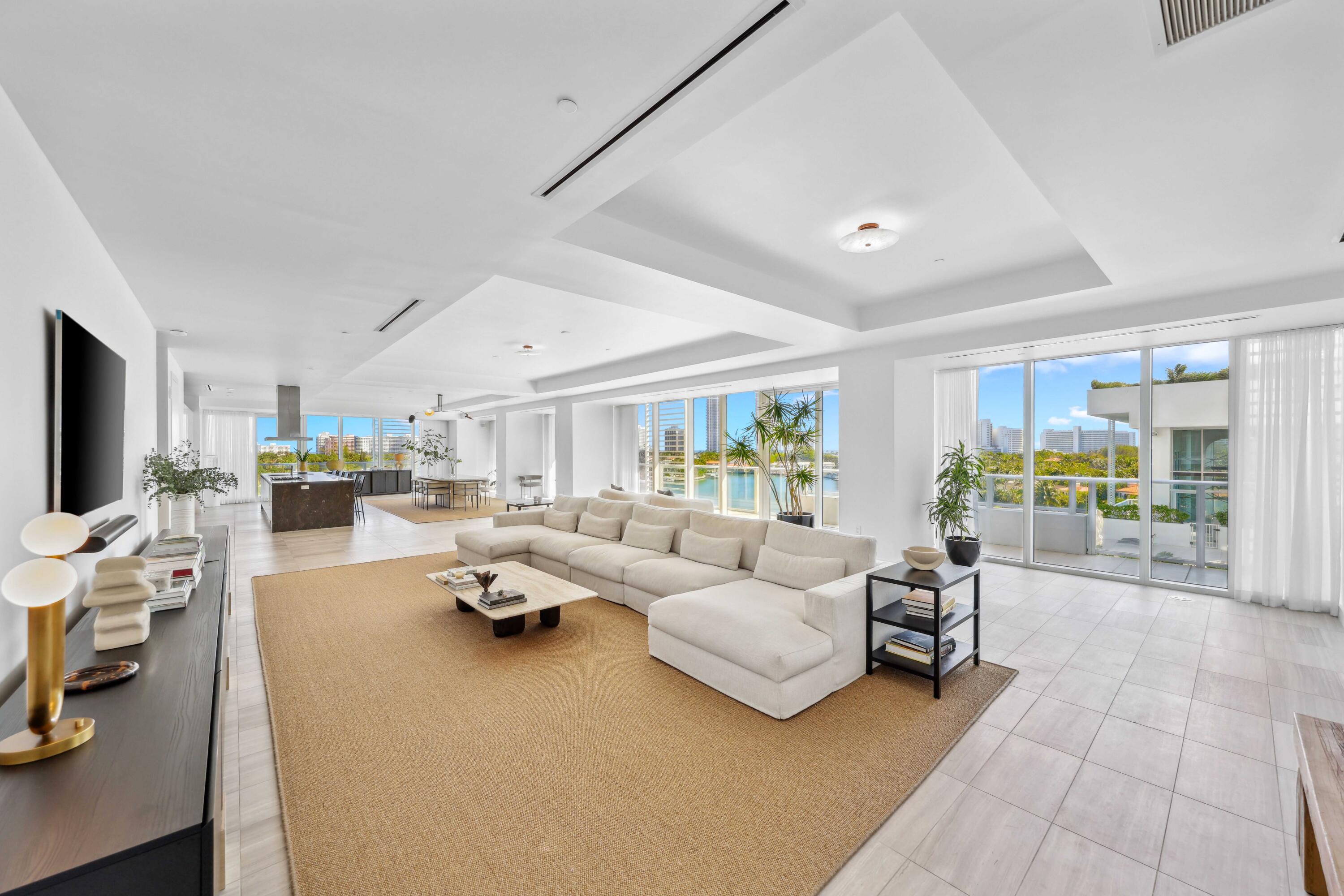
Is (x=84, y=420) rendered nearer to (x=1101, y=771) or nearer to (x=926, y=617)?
(x=926, y=617)

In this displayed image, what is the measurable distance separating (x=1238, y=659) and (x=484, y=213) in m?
5.21

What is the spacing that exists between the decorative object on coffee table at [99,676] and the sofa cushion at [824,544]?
3.37 metres

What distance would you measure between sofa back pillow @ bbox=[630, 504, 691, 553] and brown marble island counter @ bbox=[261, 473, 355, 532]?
6.60 meters

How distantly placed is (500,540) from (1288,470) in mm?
7131

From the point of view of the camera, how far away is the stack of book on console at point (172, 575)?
2.54 meters

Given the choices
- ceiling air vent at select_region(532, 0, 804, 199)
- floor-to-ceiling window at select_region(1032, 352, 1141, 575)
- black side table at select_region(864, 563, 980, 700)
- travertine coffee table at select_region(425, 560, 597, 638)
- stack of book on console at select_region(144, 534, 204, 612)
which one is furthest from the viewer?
floor-to-ceiling window at select_region(1032, 352, 1141, 575)

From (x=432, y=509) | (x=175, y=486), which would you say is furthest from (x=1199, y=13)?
(x=432, y=509)

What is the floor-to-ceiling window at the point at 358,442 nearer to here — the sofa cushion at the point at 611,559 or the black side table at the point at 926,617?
the sofa cushion at the point at 611,559

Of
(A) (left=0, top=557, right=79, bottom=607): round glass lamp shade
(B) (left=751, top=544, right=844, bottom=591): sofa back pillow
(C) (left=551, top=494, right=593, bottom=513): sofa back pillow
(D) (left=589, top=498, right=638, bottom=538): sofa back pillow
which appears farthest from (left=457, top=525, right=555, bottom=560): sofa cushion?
(A) (left=0, top=557, right=79, bottom=607): round glass lamp shade

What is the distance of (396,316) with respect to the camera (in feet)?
14.2

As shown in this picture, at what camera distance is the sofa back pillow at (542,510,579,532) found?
6258 millimetres

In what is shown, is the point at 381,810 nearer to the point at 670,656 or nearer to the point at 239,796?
the point at 239,796

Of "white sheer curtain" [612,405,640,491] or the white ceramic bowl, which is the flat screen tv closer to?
the white ceramic bowl

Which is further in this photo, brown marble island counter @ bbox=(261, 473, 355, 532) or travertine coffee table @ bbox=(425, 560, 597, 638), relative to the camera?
A: brown marble island counter @ bbox=(261, 473, 355, 532)
